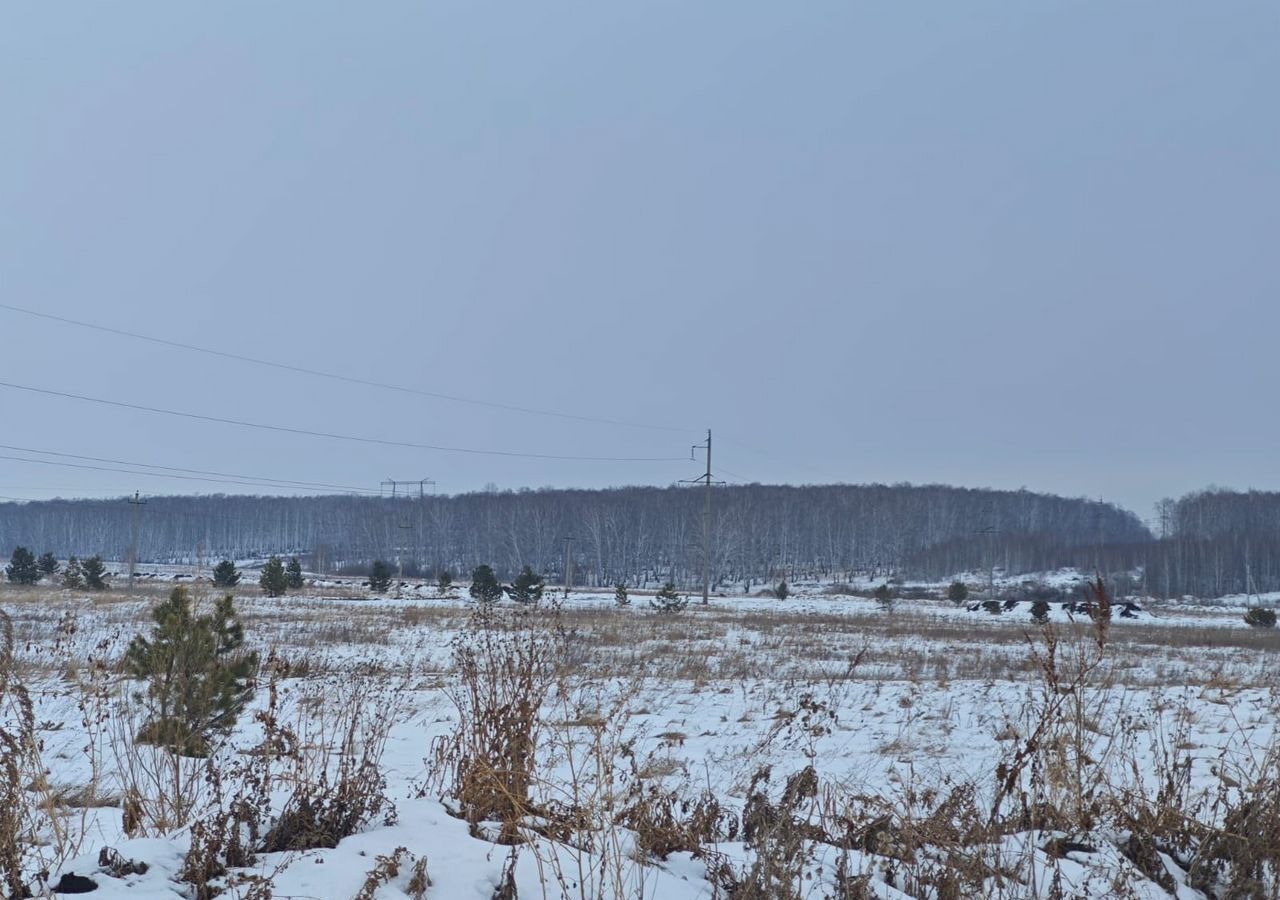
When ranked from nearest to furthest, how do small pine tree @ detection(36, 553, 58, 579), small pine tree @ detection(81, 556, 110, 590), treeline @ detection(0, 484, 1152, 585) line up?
small pine tree @ detection(81, 556, 110, 590) → small pine tree @ detection(36, 553, 58, 579) → treeline @ detection(0, 484, 1152, 585)

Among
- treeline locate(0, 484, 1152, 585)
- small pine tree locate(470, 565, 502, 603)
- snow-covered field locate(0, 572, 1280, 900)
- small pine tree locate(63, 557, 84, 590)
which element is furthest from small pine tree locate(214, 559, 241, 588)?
→ treeline locate(0, 484, 1152, 585)

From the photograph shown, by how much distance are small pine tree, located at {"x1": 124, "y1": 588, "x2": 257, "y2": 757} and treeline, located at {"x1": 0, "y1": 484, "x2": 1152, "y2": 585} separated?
222 ft

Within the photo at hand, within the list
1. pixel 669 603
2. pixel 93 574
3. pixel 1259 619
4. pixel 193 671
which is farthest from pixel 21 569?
pixel 1259 619

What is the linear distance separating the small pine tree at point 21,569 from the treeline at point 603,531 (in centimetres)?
3933

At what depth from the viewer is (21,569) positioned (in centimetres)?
3709

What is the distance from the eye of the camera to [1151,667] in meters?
16.2

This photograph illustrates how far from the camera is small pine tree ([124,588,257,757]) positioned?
5.96m

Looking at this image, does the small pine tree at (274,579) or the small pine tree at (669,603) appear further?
the small pine tree at (274,579)

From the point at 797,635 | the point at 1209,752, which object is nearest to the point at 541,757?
the point at 1209,752

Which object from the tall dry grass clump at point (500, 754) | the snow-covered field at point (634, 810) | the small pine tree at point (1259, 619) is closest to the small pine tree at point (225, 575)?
the snow-covered field at point (634, 810)

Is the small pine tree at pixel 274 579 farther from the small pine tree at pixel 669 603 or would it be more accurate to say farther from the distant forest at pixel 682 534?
the distant forest at pixel 682 534

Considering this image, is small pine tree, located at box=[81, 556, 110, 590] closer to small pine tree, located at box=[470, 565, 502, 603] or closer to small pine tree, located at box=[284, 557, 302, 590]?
small pine tree, located at box=[284, 557, 302, 590]

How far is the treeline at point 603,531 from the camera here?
90.6m

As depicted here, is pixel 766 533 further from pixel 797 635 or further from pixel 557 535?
pixel 797 635
